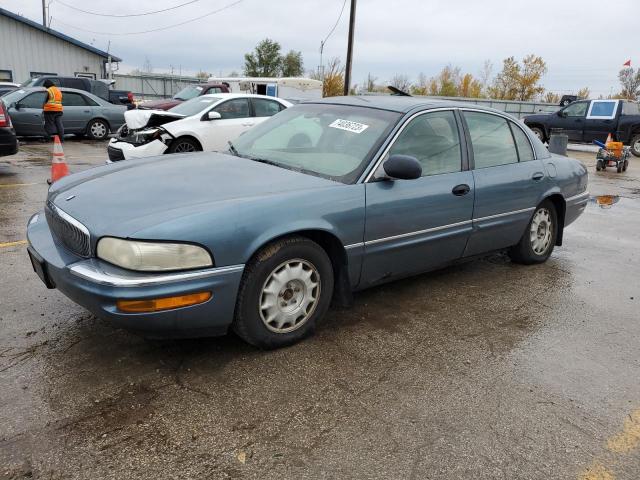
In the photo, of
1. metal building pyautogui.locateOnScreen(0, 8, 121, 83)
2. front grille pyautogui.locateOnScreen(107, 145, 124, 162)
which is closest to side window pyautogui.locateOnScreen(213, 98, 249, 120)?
front grille pyautogui.locateOnScreen(107, 145, 124, 162)

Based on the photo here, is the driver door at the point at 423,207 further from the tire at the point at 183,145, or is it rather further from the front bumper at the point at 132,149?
the tire at the point at 183,145

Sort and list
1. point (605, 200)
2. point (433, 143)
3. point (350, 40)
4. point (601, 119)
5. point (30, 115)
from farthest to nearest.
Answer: point (350, 40)
point (601, 119)
point (30, 115)
point (605, 200)
point (433, 143)

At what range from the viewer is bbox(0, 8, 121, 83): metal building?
2741 centimetres

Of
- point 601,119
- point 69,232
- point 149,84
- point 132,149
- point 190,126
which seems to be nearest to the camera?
point 69,232

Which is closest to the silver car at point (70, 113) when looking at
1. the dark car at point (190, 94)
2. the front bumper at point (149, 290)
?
the dark car at point (190, 94)

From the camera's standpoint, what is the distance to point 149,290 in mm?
2637

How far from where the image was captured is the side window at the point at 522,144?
480 cm

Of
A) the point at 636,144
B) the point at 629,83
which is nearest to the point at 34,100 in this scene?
the point at 636,144

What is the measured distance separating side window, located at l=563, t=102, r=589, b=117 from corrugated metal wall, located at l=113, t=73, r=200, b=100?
24.5m

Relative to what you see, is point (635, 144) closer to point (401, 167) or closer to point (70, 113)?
point (70, 113)

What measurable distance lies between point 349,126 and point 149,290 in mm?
1974

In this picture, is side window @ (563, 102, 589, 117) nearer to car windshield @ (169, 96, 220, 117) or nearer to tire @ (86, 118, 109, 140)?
car windshield @ (169, 96, 220, 117)

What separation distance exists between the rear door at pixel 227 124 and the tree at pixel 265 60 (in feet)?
133

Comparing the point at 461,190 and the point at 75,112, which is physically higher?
the point at 461,190
